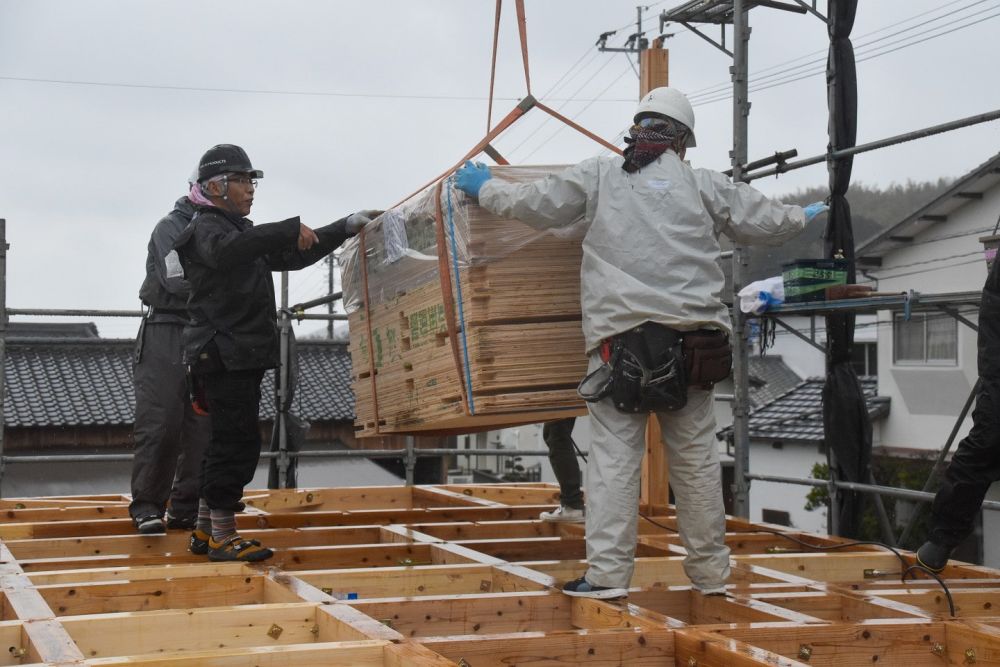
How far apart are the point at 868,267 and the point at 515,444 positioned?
15.5 meters

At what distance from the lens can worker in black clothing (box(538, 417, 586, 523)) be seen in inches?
241

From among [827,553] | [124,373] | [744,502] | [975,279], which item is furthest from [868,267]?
[827,553]

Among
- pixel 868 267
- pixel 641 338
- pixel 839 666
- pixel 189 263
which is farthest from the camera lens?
pixel 868 267

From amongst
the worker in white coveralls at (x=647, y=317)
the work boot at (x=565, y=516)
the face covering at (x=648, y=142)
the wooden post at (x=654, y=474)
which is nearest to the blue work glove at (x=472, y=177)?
the worker in white coveralls at (x=647, y=317)

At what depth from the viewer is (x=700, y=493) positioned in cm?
402

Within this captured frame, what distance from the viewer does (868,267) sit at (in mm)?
23422

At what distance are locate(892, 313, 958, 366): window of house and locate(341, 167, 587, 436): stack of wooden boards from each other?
60.3ft

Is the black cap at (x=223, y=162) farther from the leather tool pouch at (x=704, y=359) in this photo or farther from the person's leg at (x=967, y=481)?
the person's leg at (x=967, y=481)

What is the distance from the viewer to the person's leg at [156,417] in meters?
5.36

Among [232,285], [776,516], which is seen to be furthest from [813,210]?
[776,516]

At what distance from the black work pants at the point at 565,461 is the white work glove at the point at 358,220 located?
64.6 inches

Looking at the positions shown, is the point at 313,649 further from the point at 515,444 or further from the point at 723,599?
the point at 515,444

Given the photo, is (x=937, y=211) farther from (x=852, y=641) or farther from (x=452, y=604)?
(x=452, y=604)

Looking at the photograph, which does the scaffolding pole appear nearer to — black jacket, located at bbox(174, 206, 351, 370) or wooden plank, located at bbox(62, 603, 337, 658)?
black jacket, located at bbox(174, 206, 351, 370)
